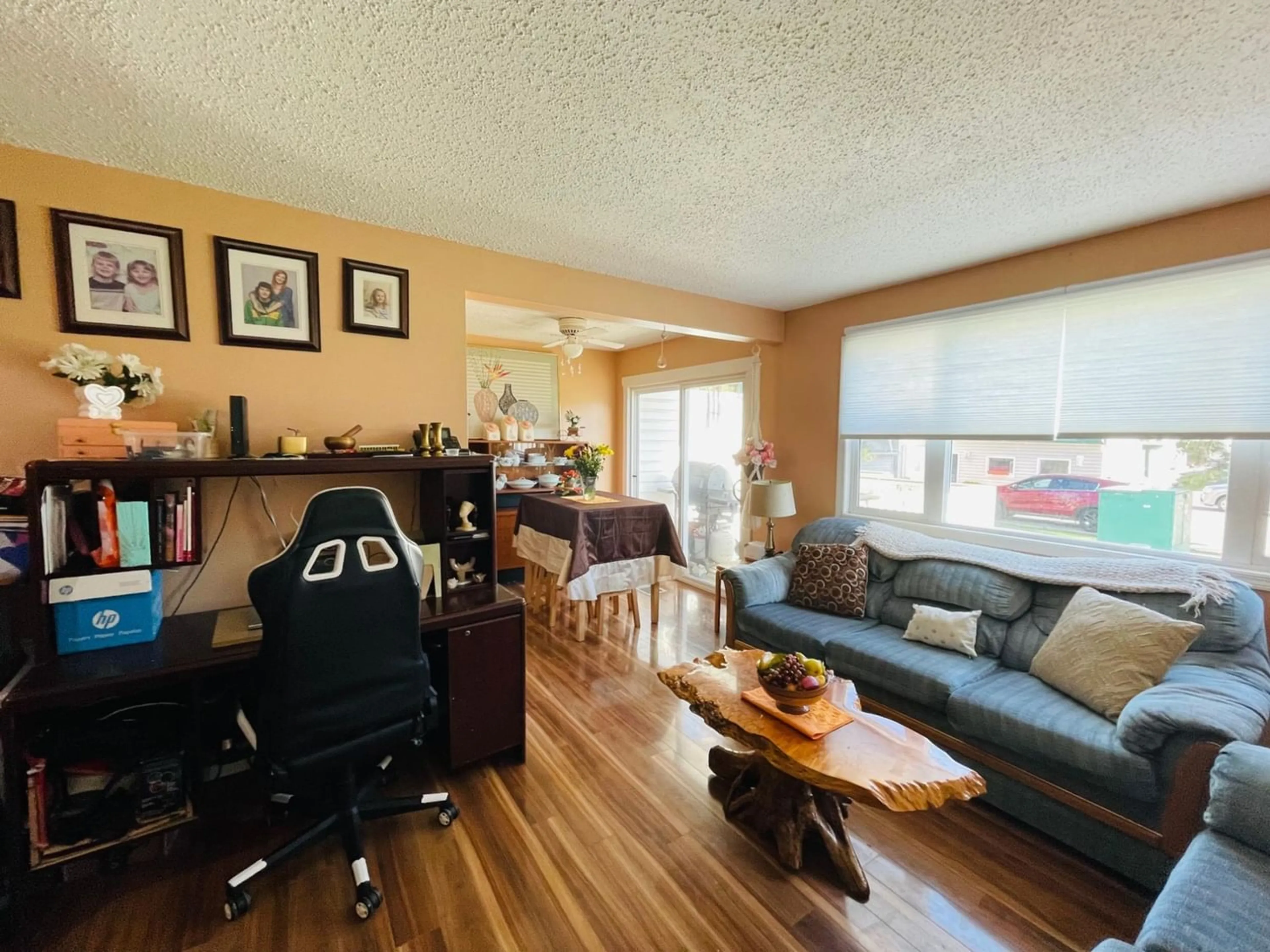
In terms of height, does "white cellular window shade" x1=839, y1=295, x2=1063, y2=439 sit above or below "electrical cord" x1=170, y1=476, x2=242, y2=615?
above

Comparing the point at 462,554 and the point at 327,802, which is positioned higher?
the point at 462,554

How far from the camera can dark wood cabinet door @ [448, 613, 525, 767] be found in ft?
6.80

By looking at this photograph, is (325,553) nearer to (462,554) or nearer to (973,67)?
(462,554)

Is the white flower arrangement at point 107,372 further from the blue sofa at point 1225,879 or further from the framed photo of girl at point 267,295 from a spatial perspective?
the blue sofa at point 1225,879

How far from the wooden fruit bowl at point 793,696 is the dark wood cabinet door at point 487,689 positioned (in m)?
1.06

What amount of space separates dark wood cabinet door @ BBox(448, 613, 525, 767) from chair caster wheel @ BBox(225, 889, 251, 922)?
2.35ft

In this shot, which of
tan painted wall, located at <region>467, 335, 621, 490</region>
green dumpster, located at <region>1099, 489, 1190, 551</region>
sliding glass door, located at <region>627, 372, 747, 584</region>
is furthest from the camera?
tan painted wall, located at <region>467, 335, 621, 490</region>

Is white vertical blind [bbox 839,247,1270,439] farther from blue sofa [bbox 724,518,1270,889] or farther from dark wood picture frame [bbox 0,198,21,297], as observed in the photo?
dark wood picture frame [bbox 0,198,21,297]

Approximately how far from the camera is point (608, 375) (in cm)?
582

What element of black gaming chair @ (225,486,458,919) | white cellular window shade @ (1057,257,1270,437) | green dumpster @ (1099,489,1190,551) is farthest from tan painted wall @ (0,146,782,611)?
green dumpster @ (1099,489,1190,551)

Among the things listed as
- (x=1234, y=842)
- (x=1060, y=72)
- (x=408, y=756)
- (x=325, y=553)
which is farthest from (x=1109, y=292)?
(x=408, y=756)

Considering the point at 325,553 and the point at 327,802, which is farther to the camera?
the point at 327,802

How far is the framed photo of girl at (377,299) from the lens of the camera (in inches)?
89.0

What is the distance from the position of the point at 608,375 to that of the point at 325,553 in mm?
4437
